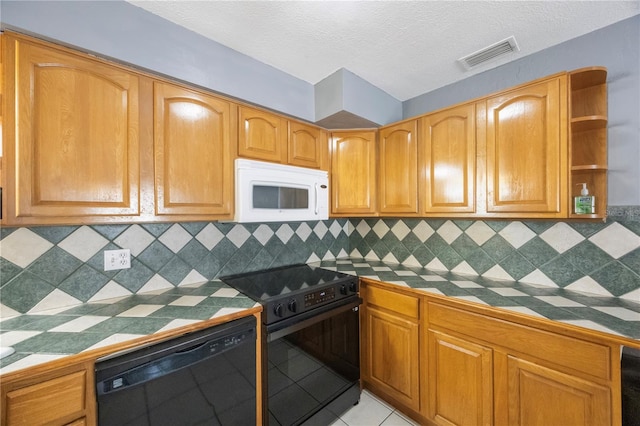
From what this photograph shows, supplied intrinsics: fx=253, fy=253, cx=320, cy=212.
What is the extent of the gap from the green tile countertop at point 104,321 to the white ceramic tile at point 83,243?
27cm

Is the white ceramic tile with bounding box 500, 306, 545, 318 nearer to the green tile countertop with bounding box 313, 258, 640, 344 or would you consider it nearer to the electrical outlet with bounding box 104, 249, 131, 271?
the green tile countertop with bounding box 313, 258, 640, 344

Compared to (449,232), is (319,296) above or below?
below

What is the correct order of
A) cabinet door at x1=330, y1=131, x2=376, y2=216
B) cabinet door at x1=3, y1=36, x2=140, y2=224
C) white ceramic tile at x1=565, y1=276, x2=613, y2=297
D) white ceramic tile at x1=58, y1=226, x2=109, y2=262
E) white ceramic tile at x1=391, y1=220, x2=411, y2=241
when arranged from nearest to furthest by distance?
cabinet door at x1=3, y1=36, x2=140, y2=224
white ceramic tile at x1=58, y1=226, x2=109, y2=262
white ceramic tile at x1=565, y1=276, x2=613, y2=297
cabinet door at x1=330, y1=131, x2=376, y2=216
white ceramic tile at x1=391, y1=220, x2=411, y2=241

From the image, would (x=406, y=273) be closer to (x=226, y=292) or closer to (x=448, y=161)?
(x=448, y=161)

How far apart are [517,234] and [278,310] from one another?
1700 mm

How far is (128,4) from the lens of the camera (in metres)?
1.28

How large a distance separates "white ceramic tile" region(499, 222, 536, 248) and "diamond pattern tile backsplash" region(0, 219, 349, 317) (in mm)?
1677

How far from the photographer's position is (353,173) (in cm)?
224

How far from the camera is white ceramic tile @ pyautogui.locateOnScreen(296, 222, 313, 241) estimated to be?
7.85ft

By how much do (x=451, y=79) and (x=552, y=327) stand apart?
5.92ft

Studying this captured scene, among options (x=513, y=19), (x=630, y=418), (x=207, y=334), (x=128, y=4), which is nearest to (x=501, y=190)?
(x=513, y=19)

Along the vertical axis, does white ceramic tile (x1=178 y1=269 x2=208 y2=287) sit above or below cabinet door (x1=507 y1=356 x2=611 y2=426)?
above

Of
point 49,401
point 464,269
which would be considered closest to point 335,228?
point 464,269

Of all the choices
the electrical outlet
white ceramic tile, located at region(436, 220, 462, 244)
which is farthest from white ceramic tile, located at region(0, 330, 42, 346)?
white ceramic tile, located at region(436, 220, 462, 244)
